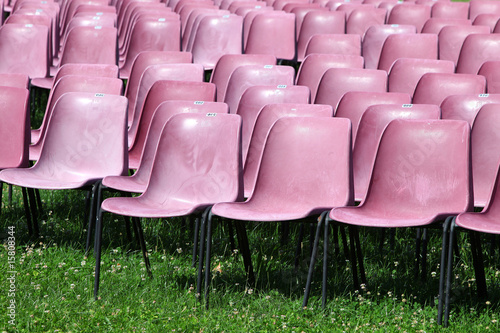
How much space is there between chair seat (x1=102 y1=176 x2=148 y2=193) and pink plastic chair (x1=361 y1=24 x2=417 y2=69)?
12.1ft

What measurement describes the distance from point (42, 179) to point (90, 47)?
2.88 metres

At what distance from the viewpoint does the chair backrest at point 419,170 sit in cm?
396

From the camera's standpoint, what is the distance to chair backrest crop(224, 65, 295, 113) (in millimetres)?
5770

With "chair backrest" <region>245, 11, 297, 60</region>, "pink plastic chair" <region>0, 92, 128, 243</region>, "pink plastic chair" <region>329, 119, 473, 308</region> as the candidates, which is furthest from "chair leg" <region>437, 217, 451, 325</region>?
"chair backrest" <region>245, 11, 297, 60</region>

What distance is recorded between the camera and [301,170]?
423cm

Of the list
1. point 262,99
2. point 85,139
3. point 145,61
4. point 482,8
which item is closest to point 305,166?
point 262,99

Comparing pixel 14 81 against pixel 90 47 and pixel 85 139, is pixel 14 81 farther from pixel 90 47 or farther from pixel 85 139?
pixel 90 47

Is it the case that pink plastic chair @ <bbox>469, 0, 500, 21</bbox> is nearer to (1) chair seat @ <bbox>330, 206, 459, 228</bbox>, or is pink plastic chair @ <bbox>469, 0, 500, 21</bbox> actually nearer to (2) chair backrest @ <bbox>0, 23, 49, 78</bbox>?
(2) chair backrest @ <bbox>0, 23, 49, 78</bbox>

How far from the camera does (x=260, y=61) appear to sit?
6391 mm

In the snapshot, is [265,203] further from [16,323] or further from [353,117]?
[16,323]

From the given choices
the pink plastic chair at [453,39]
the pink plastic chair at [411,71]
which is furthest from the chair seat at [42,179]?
the pink plastic chair at [453,39]

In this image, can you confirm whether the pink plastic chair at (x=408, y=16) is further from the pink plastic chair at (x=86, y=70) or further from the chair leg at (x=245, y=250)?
the chair leg at (x=245, y=250)

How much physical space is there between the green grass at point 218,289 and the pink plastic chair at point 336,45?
9.14ft

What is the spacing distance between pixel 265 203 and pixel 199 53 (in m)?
4.08
